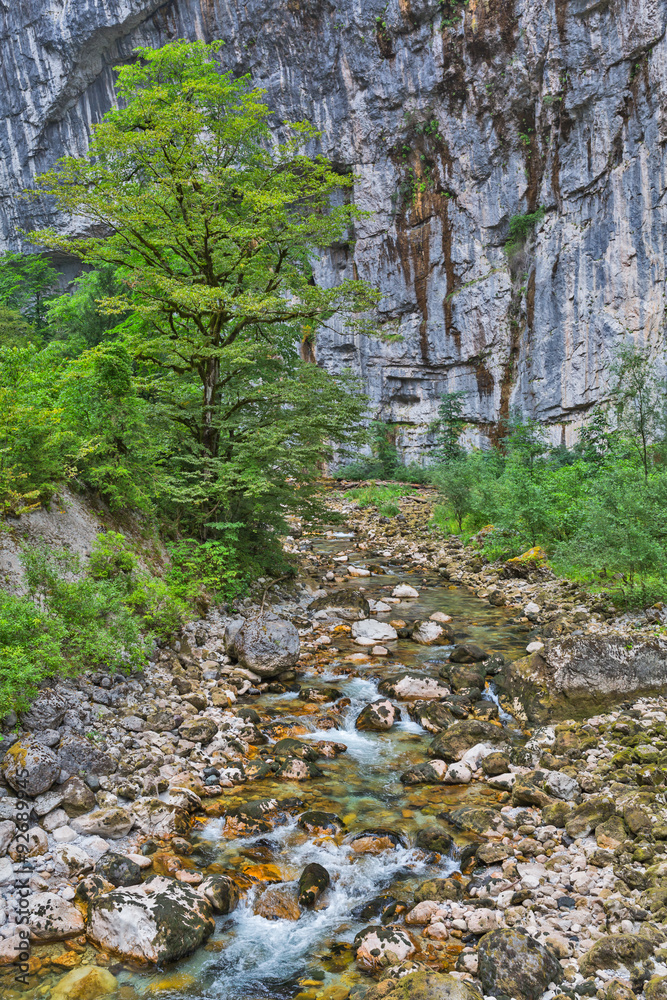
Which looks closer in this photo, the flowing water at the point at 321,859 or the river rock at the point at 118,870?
the flowing water at the point at 321,859

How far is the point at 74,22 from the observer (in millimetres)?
32250

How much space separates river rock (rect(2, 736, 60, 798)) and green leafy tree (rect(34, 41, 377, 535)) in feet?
14.8

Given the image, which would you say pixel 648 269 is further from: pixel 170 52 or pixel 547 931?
pixel 547 931

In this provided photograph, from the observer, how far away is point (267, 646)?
7.71 m

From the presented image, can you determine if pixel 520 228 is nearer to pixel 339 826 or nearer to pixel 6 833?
pixel 339 826

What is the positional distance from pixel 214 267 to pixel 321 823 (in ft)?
28.9

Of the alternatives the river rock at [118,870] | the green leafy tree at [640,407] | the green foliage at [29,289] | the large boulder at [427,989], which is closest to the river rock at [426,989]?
the large boulder at [427,989]

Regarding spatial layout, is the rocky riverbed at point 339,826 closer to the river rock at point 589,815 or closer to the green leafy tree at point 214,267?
the river rock at point 589,815

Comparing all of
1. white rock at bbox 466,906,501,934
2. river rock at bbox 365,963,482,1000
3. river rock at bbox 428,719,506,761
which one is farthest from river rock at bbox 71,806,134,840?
river rock at bbox 428,719,506,761

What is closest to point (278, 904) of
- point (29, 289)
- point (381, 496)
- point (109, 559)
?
point (109, 559)

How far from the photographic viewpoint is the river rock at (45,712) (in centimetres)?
467

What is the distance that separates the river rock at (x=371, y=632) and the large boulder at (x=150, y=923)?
563 centimetres

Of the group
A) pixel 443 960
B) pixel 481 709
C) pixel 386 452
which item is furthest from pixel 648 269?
pixel 443 960

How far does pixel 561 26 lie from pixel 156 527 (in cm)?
2807
